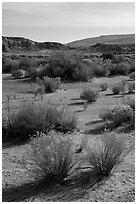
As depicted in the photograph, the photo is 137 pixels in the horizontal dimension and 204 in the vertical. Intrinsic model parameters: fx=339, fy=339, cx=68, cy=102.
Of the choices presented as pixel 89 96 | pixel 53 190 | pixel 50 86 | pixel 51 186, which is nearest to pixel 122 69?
pixel 50 86

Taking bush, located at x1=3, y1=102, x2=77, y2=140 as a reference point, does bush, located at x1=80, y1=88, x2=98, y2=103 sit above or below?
above

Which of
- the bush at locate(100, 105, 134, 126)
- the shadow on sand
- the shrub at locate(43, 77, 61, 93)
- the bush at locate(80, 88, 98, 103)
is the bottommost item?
the shadow on sand

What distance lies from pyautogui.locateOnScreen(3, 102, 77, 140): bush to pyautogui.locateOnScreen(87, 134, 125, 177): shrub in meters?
3.19

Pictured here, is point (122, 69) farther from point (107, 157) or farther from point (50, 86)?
point (107, 157)

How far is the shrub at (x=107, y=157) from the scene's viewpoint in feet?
22.6

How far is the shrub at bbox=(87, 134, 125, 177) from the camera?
22.6 ft

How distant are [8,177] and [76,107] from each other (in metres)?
8.70

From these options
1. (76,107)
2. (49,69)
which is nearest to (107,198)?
(76,107)

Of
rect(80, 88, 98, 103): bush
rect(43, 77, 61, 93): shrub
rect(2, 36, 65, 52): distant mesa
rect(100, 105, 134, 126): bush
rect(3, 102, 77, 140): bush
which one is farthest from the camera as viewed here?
rect(2, 36, 65, 52): distant mesa

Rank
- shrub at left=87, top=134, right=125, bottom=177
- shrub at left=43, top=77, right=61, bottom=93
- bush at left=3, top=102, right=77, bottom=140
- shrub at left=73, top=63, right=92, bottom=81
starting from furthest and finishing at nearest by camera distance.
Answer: shrub at left=73, top=63, right=92, bottom=81 → shrub at left=43, top=77, right=61, bottom=93 → bush at left=3, top=102, right=77, bottom=140 → shrub at left=87, top=134, right=125, bottom=177

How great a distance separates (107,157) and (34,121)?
3627mm

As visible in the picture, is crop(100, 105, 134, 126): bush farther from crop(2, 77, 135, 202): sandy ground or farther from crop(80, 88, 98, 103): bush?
crop(80, 88, 98, 103): bush

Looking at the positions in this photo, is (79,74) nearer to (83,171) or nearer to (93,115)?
(93,115)

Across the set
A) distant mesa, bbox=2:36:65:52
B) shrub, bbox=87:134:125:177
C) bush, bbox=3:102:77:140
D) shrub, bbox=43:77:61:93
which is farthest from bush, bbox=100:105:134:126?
distant mesa, bbox=2:36:65:52
